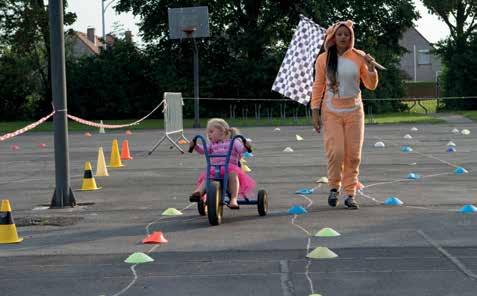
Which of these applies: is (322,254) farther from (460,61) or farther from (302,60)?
(460,61)

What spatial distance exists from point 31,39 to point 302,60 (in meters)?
23.8

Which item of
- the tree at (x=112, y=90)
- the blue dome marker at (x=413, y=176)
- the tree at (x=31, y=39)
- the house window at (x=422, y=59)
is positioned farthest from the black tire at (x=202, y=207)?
the house window at (x=422, y=59)

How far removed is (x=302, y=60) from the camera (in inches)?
1072

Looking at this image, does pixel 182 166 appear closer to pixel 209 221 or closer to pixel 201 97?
pixel 209 221

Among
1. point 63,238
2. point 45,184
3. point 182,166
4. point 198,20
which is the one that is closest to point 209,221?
point 63,238

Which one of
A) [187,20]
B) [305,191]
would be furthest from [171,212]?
[187,20]

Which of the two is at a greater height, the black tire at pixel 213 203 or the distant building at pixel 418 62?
the distant building at pixel 418 62

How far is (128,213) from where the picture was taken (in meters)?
9.77

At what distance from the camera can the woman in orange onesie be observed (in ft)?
31.7

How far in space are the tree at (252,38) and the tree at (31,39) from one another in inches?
178

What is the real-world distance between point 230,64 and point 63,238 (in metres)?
37.6

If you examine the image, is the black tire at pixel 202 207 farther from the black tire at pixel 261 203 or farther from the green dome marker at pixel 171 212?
the black tire at pixel 261 203

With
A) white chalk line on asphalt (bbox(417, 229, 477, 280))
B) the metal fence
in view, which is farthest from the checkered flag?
white chalk line on asphalt (bbox(417, 229, 477, 280))

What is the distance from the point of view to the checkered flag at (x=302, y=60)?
27094 mm
